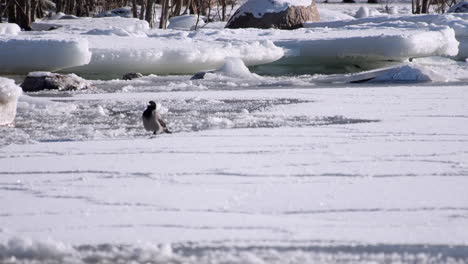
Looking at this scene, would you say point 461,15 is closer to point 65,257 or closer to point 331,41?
point 331,41

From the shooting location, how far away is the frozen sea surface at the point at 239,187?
10.9 ft

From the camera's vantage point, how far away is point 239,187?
4402mm

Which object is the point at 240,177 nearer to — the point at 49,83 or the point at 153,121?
the point at 153,121

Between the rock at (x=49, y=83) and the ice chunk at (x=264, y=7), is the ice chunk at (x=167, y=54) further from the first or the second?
the ice chunk at (x=264, y=7)

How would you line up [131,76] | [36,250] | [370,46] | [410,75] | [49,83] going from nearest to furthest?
[36,250]
[49,83]
[410,75]
[131,76]
[370,46]

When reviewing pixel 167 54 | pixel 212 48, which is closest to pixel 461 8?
pixel 212 48

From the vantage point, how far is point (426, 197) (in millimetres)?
4141

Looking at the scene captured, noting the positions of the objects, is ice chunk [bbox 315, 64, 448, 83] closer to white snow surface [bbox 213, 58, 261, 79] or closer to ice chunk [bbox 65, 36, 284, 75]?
white snow surface [bbox 213, 58, 261, 79]

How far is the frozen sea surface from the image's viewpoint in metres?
3.34

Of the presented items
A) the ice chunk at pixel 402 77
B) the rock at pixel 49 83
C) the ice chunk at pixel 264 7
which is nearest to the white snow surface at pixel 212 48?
the rock at pixel 49 83

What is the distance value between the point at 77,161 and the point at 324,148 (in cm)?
155

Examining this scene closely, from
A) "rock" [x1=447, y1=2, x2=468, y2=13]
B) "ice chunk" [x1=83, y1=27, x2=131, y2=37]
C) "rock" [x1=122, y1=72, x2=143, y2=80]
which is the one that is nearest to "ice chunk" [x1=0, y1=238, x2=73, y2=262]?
"rock" [x1=122, y1=72, x2=143, y2=80]

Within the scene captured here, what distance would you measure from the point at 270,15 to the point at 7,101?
15.1 m

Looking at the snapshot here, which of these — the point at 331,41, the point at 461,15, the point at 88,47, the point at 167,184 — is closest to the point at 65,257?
the point at 167,184
